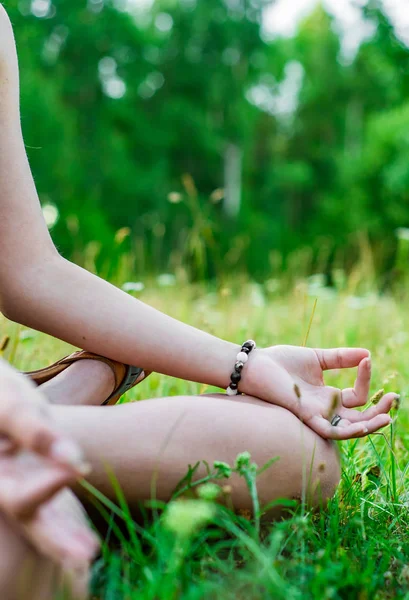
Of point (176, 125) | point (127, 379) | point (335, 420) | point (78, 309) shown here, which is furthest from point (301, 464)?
point (176, 125)

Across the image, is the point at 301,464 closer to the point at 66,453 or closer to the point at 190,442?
the point at 190,442

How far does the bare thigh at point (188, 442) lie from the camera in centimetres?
113

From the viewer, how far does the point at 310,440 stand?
1.28 meters

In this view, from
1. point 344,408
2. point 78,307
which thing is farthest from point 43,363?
point 344,408

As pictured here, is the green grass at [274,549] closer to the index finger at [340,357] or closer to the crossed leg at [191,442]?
the crossed leg at [191,442]

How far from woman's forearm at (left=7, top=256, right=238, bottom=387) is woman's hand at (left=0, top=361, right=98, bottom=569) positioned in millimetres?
476

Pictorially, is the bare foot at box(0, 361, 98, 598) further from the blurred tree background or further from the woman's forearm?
the blurred tree background

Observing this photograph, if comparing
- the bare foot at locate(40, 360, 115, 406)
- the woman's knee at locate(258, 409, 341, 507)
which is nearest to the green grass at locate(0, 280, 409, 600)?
the woman's knee at locate(258, 409, 341, 507)

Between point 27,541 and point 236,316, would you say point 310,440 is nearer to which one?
point 27,541

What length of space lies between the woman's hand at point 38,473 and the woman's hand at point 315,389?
1.70ft

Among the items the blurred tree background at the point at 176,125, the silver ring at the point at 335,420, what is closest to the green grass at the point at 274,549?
the silver ring at the point at 335,420

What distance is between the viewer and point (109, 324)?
53.6 inches

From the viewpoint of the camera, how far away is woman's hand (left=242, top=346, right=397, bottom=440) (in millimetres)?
1299

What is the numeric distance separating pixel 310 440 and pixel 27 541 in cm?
55
